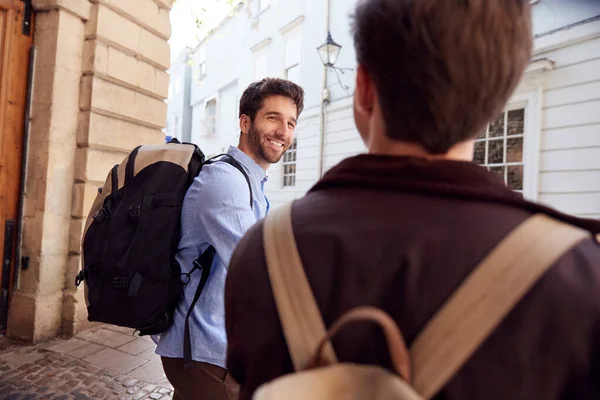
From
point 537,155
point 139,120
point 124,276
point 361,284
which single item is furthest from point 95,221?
point 537,155

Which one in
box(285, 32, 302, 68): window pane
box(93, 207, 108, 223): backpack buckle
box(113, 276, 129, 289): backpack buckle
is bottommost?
box(113, 276, 129, 289): backpack buckle

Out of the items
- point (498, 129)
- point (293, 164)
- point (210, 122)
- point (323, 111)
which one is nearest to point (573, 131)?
point (498, 129)

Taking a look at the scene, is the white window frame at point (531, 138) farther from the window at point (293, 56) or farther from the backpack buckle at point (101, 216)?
the window at point (293, 56)

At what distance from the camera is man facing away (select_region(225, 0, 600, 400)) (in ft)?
2.03

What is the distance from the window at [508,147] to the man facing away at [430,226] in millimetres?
7185

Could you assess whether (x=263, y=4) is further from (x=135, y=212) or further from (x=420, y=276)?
(x=420, y=276)

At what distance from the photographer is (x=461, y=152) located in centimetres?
80

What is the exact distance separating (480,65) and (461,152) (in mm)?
165

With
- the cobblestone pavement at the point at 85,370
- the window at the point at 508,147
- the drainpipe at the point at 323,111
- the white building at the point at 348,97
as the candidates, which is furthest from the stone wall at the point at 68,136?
the drainpipe at the point at 323,111

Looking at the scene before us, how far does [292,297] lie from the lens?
2.47 ft

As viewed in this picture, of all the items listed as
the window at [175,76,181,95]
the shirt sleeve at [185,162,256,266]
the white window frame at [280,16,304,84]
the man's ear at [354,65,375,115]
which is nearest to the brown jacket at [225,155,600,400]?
the man's ear at [354,65,375,115]

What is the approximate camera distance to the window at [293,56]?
1362cm

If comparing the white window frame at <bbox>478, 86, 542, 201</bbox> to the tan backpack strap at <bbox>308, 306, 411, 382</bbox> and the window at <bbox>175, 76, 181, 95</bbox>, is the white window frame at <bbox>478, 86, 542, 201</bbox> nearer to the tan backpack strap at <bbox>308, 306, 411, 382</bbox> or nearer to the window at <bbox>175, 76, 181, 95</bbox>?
the tan backpack strap at <bbox>308, 306, 411, 382</bbox>

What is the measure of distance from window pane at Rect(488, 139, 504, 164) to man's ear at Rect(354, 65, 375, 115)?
297 inches
